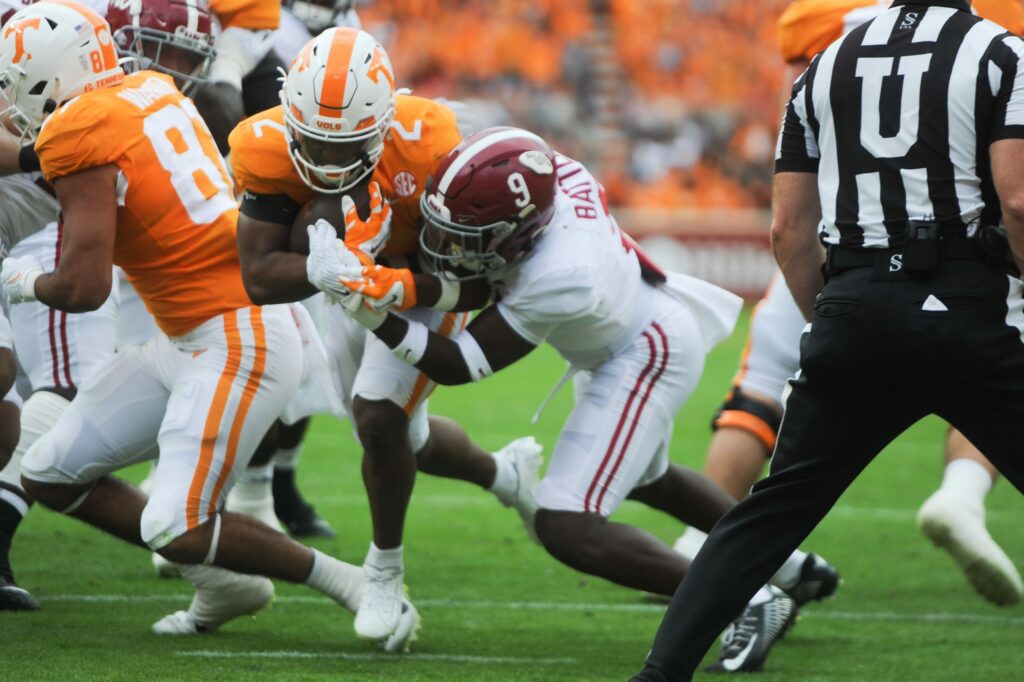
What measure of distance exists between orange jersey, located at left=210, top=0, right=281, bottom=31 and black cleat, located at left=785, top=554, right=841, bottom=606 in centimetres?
285

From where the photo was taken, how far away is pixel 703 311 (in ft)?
14.9

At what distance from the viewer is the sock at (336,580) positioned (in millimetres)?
4211

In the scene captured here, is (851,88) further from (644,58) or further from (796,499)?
(644,58)

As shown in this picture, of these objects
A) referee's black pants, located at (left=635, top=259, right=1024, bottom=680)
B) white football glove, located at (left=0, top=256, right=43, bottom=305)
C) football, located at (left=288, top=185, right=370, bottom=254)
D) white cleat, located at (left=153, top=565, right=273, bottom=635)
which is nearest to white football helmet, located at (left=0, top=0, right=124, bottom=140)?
white football glove, located at (left=0, top=256, right=43, bottom=305)

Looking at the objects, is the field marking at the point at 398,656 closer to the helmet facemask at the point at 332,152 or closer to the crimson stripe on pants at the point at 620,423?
the crimson stripe on pants at the point at 620,423

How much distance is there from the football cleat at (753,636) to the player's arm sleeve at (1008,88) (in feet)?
5.14

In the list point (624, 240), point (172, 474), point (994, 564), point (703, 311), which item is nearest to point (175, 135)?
point (172, 474)

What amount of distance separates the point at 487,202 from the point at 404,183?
0.34m

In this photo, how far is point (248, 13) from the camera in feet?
18.1

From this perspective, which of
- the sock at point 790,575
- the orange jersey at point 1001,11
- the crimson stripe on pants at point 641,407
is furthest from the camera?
the orange jersey at point 1001,11

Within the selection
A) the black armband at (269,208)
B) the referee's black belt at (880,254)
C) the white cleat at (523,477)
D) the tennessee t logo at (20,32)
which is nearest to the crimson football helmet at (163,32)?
the tennessee t logo at (20,32)

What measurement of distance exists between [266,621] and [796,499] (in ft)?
6.71

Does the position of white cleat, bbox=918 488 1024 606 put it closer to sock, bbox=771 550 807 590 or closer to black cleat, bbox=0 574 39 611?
sock, bbox=771 550 807 590

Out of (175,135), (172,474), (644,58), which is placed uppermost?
(175,135)
